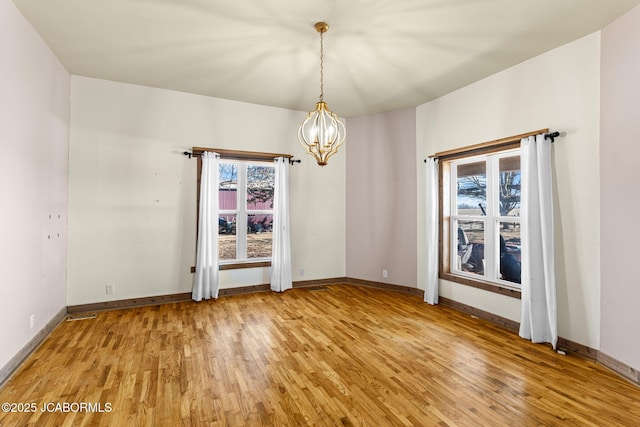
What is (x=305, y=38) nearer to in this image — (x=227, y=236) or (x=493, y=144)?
(x=493, y=144)

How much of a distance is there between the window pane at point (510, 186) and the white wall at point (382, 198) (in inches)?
54.6

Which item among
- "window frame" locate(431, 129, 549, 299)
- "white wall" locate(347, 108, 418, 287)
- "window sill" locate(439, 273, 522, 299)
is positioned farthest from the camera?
"white wall" locate(347, 108, 418, 287)

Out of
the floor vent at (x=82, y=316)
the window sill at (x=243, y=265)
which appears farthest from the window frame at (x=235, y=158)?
the floor vent at (x=82, y=316)

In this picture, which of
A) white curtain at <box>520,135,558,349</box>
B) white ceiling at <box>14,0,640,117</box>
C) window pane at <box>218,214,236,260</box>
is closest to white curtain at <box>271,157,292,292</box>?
window pane at <box>218,214,236,260</box>

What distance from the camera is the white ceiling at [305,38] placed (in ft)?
8.64

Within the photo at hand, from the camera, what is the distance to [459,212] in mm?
4590

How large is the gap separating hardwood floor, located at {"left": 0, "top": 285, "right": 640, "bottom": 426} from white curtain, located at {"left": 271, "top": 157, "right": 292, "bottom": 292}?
123 cm

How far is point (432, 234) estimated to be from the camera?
459 centimetres

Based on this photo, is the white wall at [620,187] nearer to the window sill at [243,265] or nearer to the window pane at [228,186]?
the window sill at [243,265]

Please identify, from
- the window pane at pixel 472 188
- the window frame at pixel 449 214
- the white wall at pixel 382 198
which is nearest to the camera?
the window frame at pixel 449 214

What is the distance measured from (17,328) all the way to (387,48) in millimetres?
4346

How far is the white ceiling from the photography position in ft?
8.64

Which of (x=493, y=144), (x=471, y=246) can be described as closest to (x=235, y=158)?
(x=493, y=144)

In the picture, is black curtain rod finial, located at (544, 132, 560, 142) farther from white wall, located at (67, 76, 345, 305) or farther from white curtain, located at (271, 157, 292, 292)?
white wall, located at (67, 76, 345, 305)
